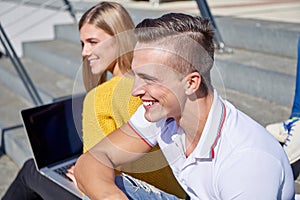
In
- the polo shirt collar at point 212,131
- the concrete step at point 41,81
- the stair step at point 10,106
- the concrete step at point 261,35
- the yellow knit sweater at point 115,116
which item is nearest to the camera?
the polo shirt collar at point 212,131

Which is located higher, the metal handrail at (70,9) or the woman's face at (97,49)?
the woman's face at (97,49)

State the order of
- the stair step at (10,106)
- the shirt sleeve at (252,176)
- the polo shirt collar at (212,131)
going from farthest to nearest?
the stair step at (10,106), the polo shirt collar at (212,131), the shirt sleeve at (252,176)

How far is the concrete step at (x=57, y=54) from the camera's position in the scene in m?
4.19

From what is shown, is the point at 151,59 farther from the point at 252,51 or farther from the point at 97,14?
the point at 252,51

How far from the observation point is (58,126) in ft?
7.65

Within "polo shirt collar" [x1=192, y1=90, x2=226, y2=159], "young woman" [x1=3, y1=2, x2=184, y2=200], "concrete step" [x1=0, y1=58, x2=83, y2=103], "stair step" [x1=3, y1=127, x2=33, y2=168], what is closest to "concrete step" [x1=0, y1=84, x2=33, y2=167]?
"stair step" [x1=3, y1=127, x2=33, y2=168]

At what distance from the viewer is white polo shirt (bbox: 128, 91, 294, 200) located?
3.59ft

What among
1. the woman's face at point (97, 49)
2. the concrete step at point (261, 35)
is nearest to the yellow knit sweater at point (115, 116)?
the woman's face at point (97, 49)

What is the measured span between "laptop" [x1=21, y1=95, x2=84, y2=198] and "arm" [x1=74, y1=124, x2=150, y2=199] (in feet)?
2.35

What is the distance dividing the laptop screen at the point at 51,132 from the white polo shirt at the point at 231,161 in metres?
1.02

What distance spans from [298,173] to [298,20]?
7.04 feet

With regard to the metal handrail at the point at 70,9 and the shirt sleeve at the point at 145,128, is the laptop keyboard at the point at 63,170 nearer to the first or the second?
the shirt sleeve at the point at 145,128

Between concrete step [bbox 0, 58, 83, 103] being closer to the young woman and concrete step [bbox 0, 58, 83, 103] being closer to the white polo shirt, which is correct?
the young woman

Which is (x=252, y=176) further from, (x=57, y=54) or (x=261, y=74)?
(x=57, y=54)
